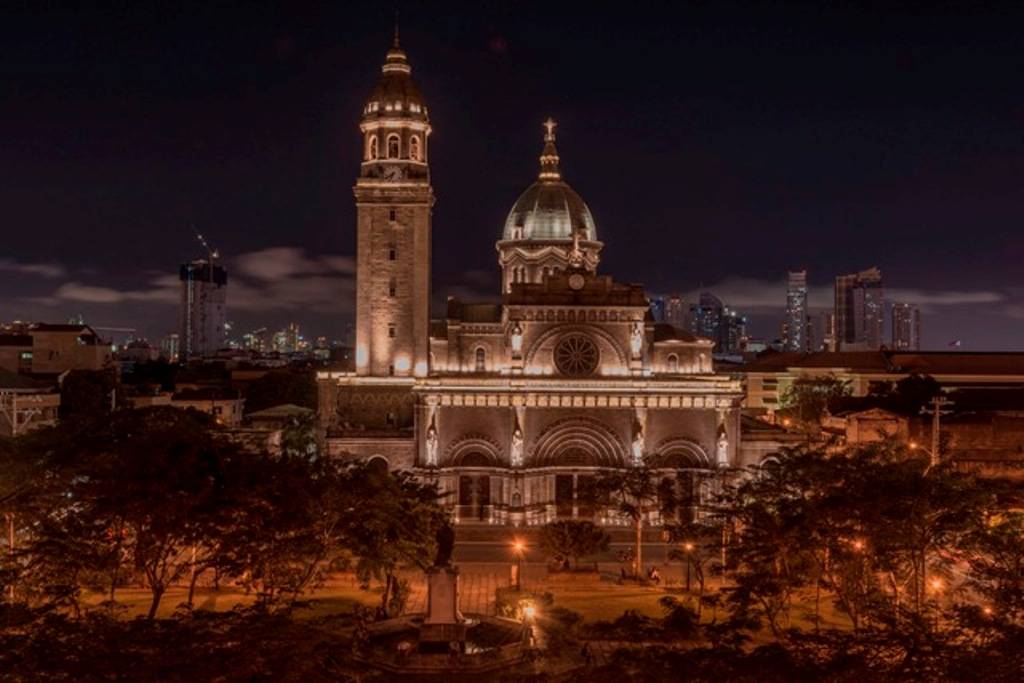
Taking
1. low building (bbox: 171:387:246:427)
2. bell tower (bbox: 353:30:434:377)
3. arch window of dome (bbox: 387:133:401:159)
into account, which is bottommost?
low building (bbox: 171:387:246:427)

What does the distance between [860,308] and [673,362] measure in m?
140

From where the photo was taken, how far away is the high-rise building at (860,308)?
609 ft

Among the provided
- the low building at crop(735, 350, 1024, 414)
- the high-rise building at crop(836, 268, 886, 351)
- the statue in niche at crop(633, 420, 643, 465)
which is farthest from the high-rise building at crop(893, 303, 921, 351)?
the statue in niche at crop(633, 420, 643, 465)

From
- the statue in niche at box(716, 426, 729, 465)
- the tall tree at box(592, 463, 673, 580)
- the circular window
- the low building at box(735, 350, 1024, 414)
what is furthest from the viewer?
the low building at box(735, 350, 1024, 414)

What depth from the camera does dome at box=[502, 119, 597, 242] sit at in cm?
7006

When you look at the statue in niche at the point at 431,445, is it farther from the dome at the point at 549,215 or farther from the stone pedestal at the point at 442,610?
the stone pedestal at the point at 442,610

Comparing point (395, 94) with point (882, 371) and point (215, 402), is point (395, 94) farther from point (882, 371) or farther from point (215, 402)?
point (882, 371)

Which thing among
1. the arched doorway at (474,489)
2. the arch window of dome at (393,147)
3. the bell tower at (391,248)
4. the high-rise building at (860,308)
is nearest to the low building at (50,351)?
the bell tower at (391,248)

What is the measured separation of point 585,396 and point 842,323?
14416cm

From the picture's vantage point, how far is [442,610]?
30500 mm

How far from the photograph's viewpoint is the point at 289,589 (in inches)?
1199

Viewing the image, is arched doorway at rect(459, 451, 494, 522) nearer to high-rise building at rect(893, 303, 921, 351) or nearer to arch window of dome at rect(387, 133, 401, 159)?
arch window of dome at rect(387, 133, 401, 159)

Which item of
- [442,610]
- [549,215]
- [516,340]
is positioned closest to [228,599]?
[442,610]

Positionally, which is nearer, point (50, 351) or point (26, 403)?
point (26, 403)
